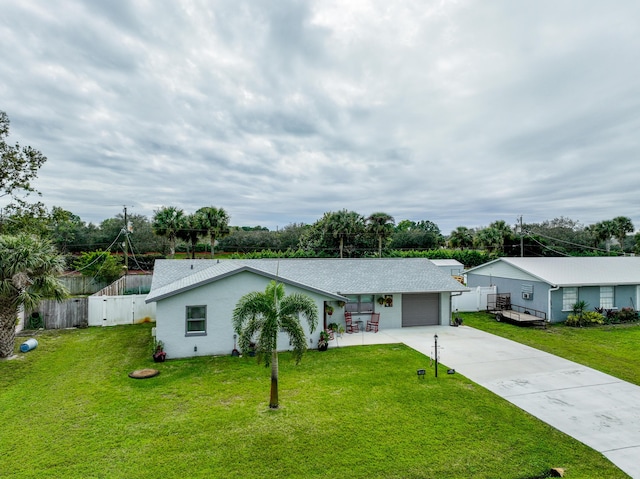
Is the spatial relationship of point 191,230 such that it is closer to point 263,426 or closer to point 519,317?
point 263,426

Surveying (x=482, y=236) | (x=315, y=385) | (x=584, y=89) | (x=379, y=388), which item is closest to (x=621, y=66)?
(x=584, y=89)

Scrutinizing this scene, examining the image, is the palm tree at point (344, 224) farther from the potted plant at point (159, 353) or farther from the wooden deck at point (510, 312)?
the potted plant at point (159, 353)

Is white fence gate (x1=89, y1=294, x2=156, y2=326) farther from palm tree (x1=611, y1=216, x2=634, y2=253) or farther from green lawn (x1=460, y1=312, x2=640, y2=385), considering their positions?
palm tree (x1=611, y1=216, x2=634, y2=253)

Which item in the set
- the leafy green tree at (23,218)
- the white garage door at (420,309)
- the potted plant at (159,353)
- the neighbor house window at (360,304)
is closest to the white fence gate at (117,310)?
the leafy green tree at (23,218)

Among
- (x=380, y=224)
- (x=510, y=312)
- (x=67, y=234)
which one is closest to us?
(x=510, y=312)

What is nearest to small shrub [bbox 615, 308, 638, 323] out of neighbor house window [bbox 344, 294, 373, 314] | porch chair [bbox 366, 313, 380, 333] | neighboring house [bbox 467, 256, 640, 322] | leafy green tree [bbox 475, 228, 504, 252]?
neighboring house [bbox 467, 256, 640, 322]

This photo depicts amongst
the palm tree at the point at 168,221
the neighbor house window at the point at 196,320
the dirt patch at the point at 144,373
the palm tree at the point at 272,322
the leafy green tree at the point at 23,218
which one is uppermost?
the palm tree at the point at 168,221

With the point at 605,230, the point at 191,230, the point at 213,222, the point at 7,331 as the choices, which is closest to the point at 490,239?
the point at 605,230

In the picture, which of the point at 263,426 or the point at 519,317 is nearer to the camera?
the point at 263,426

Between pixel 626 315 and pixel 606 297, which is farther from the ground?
pixel 606 297
